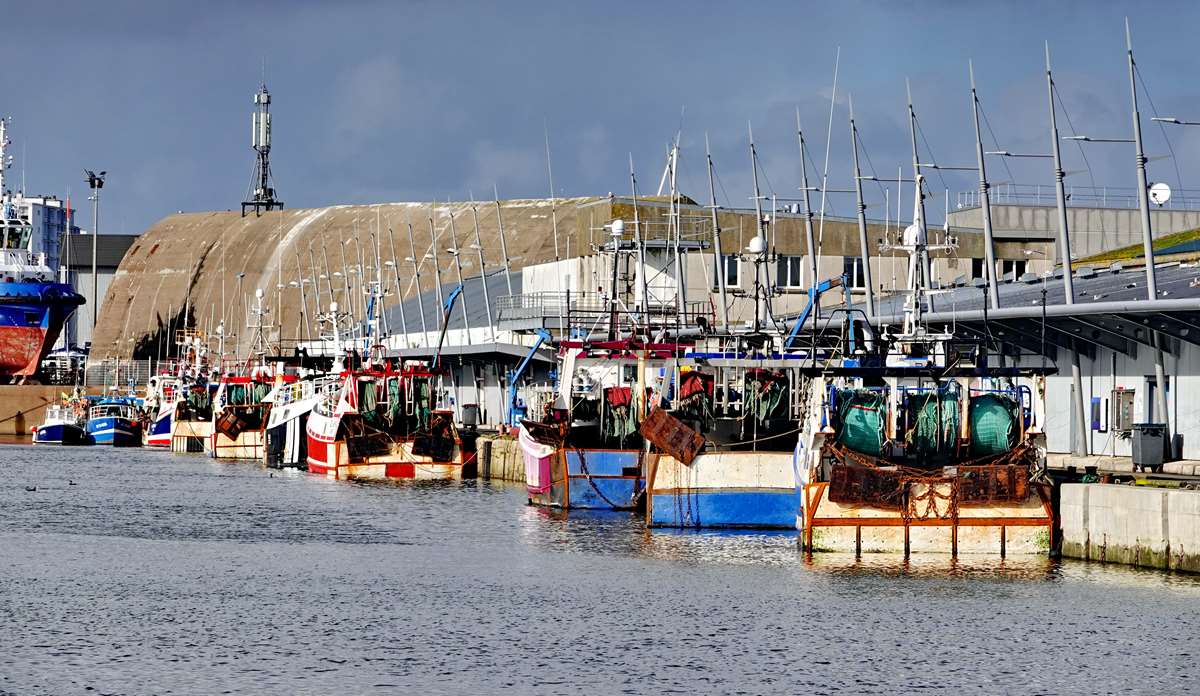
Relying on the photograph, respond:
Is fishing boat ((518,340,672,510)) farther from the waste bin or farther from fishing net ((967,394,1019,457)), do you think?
the waste bin

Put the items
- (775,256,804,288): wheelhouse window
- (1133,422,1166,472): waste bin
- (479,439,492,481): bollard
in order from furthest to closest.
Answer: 1. (775,256,804,288): wheelhouse window
2. (479,439,492,481): bollard
3. (1133,422,1166,472): waste bin

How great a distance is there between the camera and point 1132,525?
37.3 metres

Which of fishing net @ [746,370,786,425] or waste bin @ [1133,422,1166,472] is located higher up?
fishing net @ [746,370,786,425]

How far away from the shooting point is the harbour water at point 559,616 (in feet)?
98.2

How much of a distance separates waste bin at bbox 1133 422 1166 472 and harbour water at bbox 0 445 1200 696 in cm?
860

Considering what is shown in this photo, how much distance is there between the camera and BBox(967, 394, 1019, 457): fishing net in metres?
41.3

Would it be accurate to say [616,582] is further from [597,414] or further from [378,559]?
[597,414]

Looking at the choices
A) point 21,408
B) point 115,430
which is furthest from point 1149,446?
point 21,408

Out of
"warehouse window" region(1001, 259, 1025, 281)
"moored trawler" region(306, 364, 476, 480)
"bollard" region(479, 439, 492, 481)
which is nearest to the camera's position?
"moored trawler" region(306, 364, 476, 480)

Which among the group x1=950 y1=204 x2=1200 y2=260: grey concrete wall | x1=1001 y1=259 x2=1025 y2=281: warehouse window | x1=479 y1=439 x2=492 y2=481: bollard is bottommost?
x1=479 y1=439 x2=492 y2=481: bollard

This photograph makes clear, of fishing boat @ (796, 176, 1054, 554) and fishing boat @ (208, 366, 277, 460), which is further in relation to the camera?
fishing boat @ (208, 366, 277, 460)

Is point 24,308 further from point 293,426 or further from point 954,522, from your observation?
point 954,522

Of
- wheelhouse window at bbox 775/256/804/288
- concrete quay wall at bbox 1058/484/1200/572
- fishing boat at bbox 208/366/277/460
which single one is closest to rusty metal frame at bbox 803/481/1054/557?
concrete quay wall at bbox 1058/484/1200/572

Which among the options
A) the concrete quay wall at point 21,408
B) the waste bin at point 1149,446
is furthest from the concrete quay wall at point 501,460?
the concrete quay wall at point 21,408
